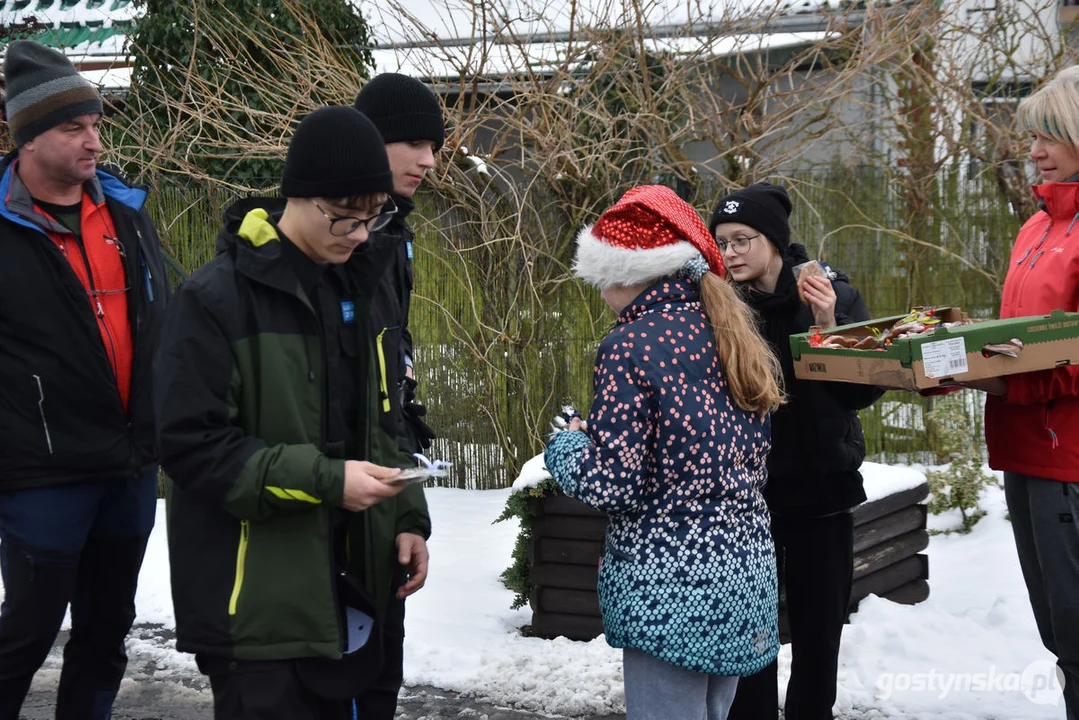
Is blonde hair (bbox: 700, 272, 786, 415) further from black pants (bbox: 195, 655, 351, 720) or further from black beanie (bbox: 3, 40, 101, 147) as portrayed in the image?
black beanie (bbox: 3, 40, 101, 147)

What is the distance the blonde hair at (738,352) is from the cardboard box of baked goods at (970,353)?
15.2 inches

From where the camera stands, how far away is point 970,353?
119 inches

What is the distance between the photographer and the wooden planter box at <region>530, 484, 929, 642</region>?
5000 millimetres

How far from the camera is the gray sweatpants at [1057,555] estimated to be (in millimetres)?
3184

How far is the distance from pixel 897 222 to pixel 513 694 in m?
5.06

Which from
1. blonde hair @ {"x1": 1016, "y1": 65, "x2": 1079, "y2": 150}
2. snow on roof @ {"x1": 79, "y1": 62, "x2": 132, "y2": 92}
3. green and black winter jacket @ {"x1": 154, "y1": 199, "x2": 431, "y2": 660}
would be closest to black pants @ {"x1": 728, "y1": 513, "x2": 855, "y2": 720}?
blonde hair @ {"x1": 1016, "y1": 65, "x2": 1079, "y2": 150}

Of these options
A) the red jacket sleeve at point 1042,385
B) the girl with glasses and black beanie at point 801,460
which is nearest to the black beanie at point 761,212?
the girl with glasses and black beanie at point 801,460

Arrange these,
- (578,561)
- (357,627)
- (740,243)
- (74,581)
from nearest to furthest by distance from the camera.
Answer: (357,627) < (74,581) < (740,243) < (578,561)

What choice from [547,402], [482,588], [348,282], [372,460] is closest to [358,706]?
[372,460]

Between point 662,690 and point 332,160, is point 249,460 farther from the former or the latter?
point 662,690

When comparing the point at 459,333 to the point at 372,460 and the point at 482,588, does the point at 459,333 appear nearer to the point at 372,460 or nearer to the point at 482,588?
the point at 482,588

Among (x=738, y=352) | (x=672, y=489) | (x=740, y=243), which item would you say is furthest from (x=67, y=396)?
(x=740, y=243)

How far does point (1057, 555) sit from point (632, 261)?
5.13 ft

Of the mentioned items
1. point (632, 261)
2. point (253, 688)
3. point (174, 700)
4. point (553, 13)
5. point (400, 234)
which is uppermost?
point (553, 13)
